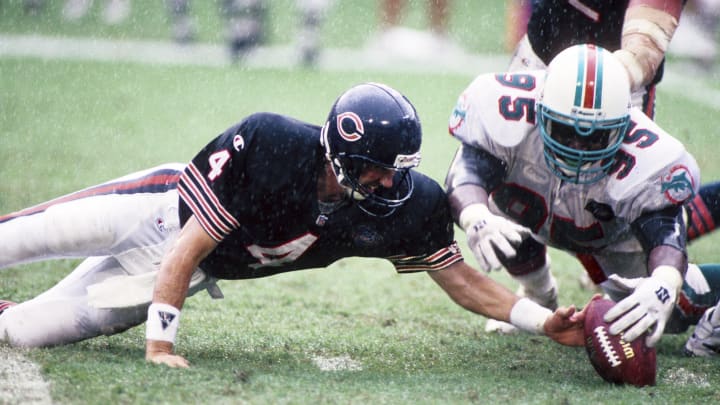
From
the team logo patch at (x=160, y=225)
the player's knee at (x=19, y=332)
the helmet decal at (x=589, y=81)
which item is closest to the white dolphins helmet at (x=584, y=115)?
the helmet decal at (x=589, y=81)

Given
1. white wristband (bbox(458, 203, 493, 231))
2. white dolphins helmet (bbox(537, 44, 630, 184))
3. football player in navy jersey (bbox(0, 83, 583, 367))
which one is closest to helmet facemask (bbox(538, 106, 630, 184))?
white dolphins helmet (bbox(537, 44, 630, 184))

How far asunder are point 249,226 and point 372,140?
535 mm

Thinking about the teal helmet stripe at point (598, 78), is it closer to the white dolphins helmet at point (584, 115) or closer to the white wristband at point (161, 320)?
the white dolphins helmet at point (584, 115)

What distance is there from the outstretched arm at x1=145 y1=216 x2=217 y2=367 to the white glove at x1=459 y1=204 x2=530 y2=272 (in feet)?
2.87

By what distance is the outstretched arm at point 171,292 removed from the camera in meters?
3.32

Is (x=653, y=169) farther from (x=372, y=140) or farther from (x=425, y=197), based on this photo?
(x=372, y=140)

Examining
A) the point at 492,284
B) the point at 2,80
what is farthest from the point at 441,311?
the point at 2,80

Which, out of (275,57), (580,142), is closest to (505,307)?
(580,142)

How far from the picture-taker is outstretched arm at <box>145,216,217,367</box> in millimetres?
3320

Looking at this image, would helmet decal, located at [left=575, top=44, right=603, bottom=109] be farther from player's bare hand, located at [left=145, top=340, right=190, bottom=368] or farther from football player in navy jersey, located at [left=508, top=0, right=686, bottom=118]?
player's bare hand, located at [left=145, top=340, right=190, bottom=368]

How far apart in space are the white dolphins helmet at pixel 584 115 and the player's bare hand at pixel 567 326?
18.8 inches

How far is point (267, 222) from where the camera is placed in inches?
136

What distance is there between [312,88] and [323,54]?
214 cm

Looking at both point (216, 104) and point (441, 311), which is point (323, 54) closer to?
point (216, 104)
